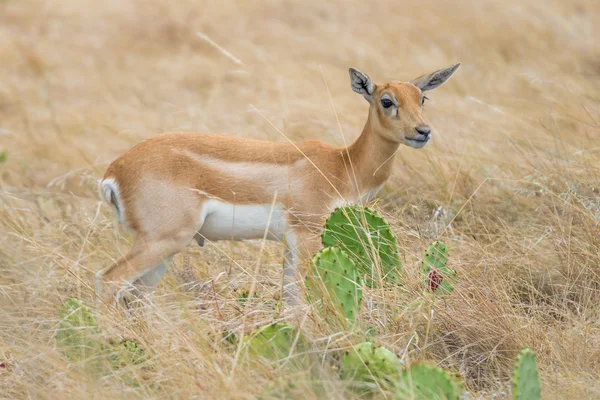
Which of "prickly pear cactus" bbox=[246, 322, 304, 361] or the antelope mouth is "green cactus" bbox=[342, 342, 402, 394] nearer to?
"prickly pear cactus" bbox=[246, 322, 304, 361]

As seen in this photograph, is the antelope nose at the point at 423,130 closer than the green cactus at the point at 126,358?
No

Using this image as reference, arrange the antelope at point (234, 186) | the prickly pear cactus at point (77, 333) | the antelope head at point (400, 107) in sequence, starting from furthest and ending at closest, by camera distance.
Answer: the antelope head at point (400, 107) < the antelope at point (234, 186) < the prickly pear cactus at point (77, 333)

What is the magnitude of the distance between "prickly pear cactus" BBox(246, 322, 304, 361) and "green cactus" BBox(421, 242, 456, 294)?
2.65ft

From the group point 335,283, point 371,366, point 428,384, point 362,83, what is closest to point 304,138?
point 362,83

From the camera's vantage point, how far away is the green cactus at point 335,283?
13.5 feet

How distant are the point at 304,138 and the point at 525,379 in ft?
14.5

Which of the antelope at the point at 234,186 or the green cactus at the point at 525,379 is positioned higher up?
the green cactus at the point at 525,379

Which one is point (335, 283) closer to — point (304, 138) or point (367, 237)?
point (367, 237)

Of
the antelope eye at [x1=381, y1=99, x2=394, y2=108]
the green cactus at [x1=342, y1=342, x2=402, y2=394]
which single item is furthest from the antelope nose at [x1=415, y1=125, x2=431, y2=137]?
the green cactus at [x1=342, y1=342, x2=402, y2=394]

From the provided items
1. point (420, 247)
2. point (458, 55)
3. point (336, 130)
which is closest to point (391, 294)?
point (420, 247)

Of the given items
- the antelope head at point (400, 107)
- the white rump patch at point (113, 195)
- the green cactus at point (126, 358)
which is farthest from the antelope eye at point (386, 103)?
the green cactus at point (126, 358)

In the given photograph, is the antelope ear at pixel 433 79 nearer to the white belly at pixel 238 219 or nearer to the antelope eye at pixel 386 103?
the antelope eye at pixel 386 103

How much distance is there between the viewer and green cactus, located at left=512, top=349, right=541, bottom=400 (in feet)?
10.8

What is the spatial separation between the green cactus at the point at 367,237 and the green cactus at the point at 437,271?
14cm
